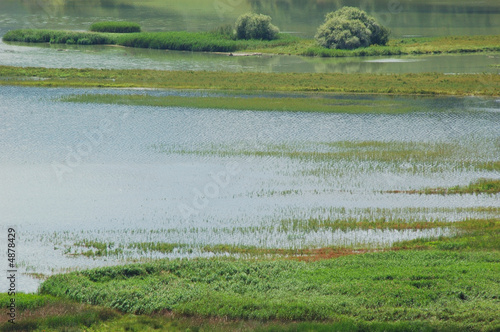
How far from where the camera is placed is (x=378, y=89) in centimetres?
5191

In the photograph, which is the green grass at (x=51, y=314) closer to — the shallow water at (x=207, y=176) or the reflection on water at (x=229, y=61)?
the shallow water at (x=207, y=176)

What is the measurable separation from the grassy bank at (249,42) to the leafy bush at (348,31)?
4.84ft

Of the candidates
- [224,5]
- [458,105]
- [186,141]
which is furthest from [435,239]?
[224,5]

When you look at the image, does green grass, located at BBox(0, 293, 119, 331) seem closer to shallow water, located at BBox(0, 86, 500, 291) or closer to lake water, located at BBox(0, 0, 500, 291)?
lake water, located at BBox(0, 0, 500, 291)

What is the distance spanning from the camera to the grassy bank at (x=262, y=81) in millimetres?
51875

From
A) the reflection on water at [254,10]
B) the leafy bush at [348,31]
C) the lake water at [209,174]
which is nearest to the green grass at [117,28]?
the reflection on water at [254,10]

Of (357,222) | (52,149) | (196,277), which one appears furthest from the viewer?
(52,149)

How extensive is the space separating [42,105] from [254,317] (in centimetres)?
3415

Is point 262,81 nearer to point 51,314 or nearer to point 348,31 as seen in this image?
point 348,31

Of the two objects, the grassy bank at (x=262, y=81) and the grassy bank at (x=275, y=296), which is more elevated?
the grassy bank at (x=262, y=81)

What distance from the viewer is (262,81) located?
5444cm

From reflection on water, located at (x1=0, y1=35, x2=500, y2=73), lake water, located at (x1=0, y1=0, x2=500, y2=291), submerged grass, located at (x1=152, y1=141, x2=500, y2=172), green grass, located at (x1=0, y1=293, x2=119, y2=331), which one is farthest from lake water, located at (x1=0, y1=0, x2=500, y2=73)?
green grass, located at (x1=0, y1=293, x2=119, y2=331)

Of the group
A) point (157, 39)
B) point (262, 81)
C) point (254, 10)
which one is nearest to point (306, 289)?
point (262, 81)

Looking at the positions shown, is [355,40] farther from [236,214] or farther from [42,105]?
[236,214]
